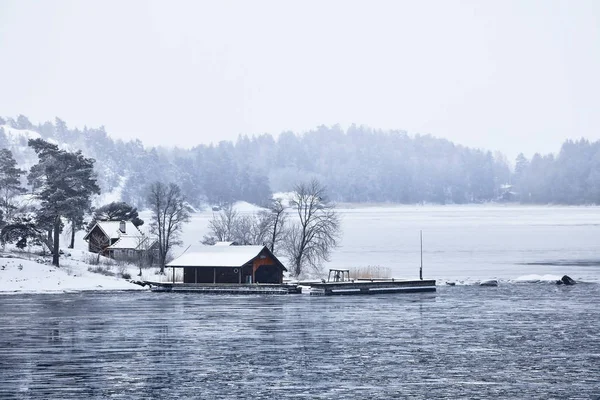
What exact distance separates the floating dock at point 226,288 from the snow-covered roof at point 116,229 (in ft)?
76.7

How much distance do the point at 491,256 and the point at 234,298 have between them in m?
59.7

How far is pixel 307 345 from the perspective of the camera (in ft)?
173

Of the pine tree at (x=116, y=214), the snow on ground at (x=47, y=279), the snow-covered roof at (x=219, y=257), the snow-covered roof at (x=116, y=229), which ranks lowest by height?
the snow on ground at (x=47, y=279)

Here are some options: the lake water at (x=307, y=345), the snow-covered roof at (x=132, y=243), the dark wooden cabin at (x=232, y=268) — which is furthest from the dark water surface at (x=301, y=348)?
the snow-covered roof at (x=132, y=243)

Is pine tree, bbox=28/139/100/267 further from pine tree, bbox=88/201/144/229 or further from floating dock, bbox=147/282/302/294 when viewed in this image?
pine tree, bbox=88/201/144/229

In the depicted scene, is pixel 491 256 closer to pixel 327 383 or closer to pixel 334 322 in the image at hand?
pixel 334 322

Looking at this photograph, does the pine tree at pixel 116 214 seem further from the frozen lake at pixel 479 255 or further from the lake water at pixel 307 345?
the lake water at pixel 307 345

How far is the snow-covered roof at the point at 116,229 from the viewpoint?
11469cm

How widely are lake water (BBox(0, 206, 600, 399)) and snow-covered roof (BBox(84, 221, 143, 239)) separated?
2956 cm

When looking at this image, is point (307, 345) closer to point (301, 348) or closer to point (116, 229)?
point (301, 348)

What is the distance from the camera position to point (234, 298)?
8431cm

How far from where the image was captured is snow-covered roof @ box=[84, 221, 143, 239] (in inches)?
4515

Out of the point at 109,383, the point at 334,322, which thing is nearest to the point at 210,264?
the point at 334,322

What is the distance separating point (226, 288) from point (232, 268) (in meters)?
2.83
